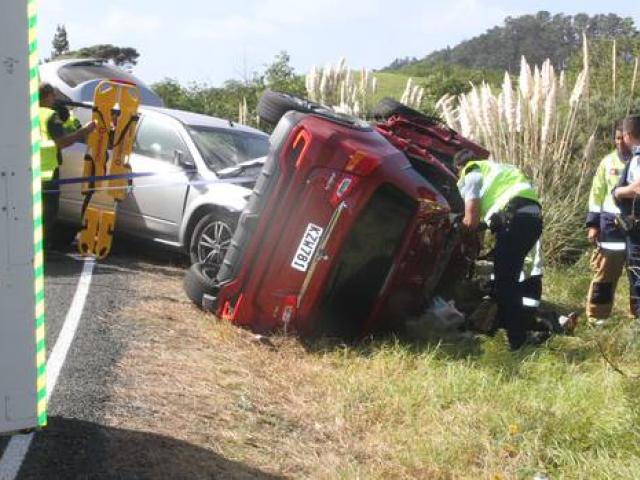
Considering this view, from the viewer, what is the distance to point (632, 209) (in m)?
7.06

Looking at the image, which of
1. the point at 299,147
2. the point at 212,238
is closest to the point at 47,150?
the point at 212,238

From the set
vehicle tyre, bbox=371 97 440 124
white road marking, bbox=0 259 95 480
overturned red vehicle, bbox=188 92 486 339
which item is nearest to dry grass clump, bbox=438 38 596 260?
vehicle tyre, bbox=371 97 440 124

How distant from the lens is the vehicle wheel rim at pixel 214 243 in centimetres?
809

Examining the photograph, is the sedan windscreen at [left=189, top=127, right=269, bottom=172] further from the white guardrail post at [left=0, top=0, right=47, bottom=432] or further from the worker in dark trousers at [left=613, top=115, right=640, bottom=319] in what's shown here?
the white guardrail post at [left=0, top=0, right=47, bottom=432]

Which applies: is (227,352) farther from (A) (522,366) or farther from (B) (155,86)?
(B) (155,86)

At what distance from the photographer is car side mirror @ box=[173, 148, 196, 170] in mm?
8789

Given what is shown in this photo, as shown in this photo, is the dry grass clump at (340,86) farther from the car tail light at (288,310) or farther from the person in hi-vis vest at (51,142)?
the car tail light at (288,310)

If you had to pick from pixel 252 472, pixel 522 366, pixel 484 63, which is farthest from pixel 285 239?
pixel 484 63

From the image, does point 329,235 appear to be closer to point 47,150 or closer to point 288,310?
point 288,310

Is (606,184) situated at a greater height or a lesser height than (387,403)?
greater

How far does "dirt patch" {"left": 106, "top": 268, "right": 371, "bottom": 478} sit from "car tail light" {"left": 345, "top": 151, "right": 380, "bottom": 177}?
1.38m

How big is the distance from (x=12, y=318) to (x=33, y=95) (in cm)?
84

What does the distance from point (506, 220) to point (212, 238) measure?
2.89 meters

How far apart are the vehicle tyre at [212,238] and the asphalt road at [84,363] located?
0.66 m
